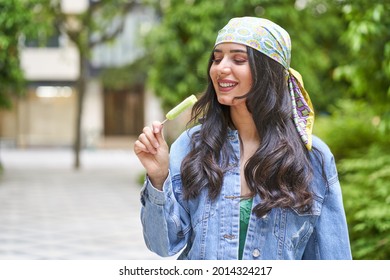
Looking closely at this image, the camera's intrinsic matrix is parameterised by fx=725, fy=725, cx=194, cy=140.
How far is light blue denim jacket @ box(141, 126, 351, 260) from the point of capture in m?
2.14

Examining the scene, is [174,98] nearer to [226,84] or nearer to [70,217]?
[70,217]

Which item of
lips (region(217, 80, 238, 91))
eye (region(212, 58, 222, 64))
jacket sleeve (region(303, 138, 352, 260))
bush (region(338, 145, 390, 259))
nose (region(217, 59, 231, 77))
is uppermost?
eye (region(212, 58, 222, 64))

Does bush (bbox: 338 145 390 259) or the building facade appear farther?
the building facade

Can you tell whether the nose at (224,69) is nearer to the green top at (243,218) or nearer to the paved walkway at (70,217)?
the green top at (243,218)

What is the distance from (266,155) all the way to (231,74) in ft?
0.86

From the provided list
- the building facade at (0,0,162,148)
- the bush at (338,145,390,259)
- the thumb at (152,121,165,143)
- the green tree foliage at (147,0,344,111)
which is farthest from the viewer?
the building facade at (0,0,162,148)

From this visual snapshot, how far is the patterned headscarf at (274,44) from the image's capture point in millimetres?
2135

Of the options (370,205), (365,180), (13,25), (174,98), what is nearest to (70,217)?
(13,25)

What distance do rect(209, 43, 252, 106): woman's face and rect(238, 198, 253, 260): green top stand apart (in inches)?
11.8

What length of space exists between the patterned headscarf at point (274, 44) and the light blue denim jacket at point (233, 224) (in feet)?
0.32

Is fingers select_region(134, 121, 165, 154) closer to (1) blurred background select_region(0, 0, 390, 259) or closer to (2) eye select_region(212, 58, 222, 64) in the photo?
(2) eye select_region(212, 58, 222, 64)

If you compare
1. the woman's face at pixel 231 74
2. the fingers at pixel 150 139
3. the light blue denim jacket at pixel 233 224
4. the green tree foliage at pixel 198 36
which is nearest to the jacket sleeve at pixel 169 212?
the light blue denim jacket at pixel 233 224

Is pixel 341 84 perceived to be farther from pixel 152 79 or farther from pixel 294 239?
pixel 294 239

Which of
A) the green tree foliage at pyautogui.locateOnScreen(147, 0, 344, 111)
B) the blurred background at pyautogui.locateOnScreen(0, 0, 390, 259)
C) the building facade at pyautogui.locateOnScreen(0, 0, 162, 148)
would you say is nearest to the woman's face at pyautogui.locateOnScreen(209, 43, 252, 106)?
the blurred background at pyautogui.locateOnScreen(0, 0, 390, 259)
